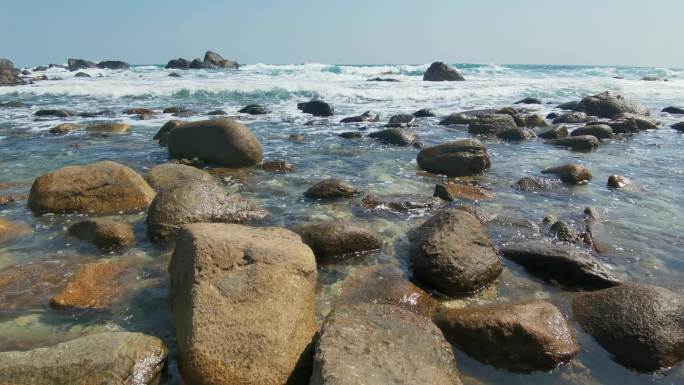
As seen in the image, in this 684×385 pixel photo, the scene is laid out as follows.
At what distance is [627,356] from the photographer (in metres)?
3.04

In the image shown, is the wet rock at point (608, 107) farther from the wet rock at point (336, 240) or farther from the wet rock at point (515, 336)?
the wet rock at point (515, 336)

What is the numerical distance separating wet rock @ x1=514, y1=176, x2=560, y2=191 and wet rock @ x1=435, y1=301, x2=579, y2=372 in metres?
3.73

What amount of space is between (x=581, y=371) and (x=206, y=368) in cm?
218

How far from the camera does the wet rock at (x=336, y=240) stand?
4.35 m

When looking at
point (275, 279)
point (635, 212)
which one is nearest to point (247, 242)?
→ point (275, 279)

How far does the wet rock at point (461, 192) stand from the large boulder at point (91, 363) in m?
4.16

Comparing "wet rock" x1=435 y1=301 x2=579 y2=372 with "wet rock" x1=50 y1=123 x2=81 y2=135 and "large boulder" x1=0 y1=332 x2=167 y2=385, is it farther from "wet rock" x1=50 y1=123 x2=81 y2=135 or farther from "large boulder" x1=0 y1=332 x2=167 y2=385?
"wet rock" x1=50 y1=123 x2=81 y2=135

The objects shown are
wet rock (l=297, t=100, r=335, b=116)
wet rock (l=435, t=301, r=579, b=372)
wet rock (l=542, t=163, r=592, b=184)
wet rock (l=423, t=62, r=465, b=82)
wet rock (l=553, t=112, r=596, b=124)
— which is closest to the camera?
wet rock (l=435, t=301, r=579, b=372)

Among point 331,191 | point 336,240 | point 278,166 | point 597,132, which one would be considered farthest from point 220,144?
point 597,132

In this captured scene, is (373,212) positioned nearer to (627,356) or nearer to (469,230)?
(469,230)

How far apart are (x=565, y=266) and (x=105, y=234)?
13.3 ft

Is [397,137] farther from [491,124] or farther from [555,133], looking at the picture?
[555,133]

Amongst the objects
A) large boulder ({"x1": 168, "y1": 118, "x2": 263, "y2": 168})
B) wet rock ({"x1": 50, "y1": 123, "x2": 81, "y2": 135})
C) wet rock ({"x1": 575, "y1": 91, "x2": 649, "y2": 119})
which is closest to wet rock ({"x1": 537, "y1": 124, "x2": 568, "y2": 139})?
wet rock ({"x1": 575, "y1": 91, "x2": 649, "y2": 119})

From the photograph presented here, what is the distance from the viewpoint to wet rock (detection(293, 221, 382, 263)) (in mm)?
4352
